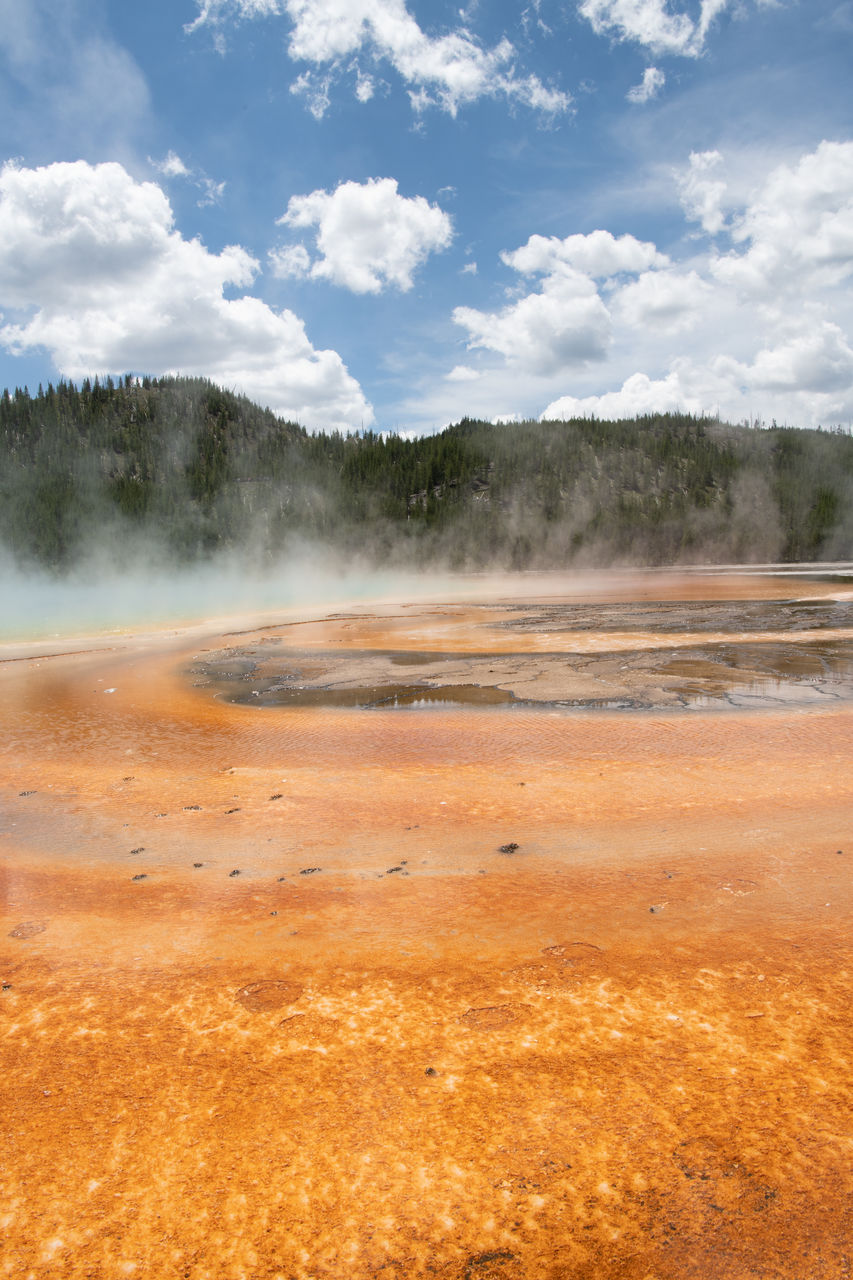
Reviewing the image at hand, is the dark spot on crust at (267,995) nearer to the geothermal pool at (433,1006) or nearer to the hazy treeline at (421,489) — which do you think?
the geothermal pool at (433,1006)

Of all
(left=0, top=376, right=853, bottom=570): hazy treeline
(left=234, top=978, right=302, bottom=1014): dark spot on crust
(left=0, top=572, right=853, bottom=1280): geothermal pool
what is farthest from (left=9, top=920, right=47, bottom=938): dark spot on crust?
(left=0, top=376, right=853, bottom=570): hazy treeline

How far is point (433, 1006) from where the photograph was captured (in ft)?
9.71

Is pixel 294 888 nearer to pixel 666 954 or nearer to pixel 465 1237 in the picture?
pixel 666 954

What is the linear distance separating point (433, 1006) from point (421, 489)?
3447 inches

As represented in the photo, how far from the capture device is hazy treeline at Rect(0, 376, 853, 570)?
2982 inches

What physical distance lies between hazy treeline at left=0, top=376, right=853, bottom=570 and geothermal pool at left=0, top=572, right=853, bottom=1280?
6693 cm

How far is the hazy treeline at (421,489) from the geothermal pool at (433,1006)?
66929mm

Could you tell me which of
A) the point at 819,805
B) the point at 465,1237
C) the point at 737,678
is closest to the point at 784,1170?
the point at 465,1237

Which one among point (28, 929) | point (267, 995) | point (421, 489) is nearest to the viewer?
point (267, 995)

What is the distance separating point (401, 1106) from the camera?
7.89ft

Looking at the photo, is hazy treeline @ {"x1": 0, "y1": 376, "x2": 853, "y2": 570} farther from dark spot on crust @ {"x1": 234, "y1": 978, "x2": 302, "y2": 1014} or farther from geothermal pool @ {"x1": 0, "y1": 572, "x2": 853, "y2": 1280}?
dark spot on crust @ {"x1": 234, "y1": 978, "x2": 302, "y2": 1014}

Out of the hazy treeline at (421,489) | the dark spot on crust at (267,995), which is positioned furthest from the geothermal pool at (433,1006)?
the hazy treeline at (421,489)

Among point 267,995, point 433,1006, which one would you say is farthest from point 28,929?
point 433,1006

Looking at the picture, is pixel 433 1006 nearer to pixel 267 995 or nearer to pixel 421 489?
pixel 267 995
